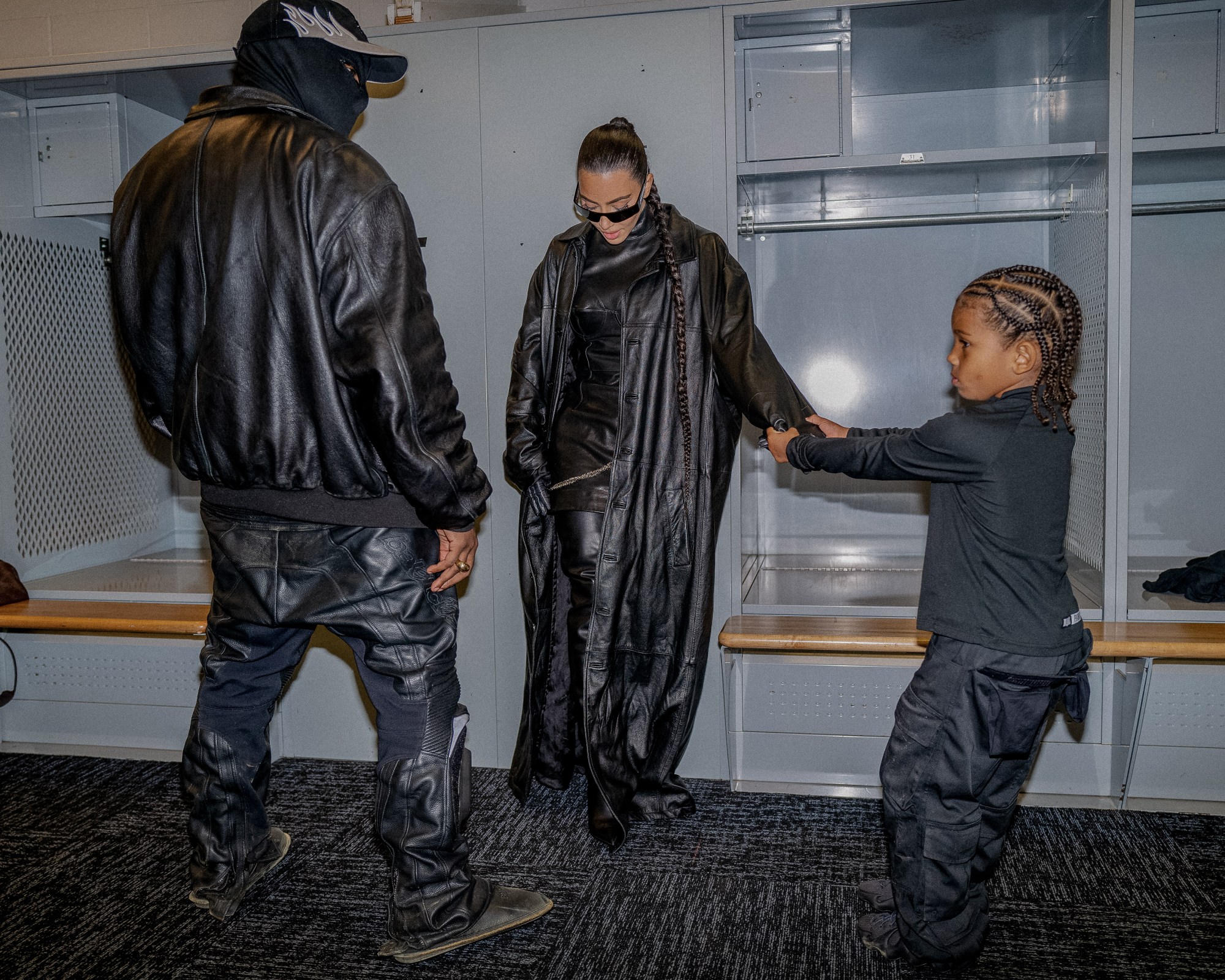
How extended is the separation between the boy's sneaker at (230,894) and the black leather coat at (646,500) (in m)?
0.68

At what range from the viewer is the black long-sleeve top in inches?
65.9

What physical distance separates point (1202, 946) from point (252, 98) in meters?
2.39

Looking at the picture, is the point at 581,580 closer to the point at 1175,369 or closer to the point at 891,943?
the point at 891,943

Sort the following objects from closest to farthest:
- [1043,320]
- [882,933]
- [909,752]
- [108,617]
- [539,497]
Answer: [1043,320], [909,752], [882,933], [539,497], [108,617]

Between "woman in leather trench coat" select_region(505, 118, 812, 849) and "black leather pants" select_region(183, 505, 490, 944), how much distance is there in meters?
0.62

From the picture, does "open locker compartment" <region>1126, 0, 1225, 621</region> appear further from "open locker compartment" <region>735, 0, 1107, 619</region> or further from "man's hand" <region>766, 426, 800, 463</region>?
"man's hand" <region>766, 426, 800, 463</region>

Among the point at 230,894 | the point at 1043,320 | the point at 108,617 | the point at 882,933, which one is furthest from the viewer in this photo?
the point at 108,617

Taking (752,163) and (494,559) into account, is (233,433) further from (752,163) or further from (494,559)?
(752,163)

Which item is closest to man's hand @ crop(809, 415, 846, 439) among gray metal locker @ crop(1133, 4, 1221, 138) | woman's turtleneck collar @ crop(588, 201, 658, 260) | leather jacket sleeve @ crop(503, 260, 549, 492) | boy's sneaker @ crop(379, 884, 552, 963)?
woman's turtleneck collar @ crop(588, 201, 658, 260)

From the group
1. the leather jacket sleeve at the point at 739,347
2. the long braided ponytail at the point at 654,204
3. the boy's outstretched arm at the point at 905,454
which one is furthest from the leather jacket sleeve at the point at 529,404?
the boy's outstretched arm at the point at 905,454

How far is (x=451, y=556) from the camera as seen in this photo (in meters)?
1.84

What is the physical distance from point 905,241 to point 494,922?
254 cm

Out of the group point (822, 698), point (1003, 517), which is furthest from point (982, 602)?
point (822, 698)

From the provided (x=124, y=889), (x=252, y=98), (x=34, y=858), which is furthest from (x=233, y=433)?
(x=34, y=858)
